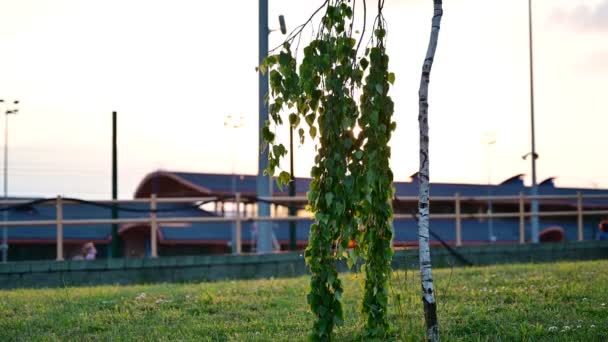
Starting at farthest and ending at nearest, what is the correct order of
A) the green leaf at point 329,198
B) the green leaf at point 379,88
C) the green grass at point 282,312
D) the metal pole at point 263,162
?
the metal pole at point 263,162
the green grass at point 282,312
the green leaf at point 379,88
the green leaf at point 329,198

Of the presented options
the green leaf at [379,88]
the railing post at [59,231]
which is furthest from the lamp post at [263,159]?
the green leaf at [379,88]

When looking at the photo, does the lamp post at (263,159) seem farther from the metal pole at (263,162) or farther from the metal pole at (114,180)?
the metal pole at (114,180)

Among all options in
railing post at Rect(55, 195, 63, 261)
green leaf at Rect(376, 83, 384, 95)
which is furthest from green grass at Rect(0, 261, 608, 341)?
railing post at Rect(55, 195, 63, 261)

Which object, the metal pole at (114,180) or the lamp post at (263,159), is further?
the lamp post at (263,159)

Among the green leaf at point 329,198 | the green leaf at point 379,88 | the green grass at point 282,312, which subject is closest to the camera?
the green leaf at point 329,198

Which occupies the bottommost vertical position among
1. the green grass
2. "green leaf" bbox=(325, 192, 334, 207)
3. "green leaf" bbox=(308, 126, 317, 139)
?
the green grass

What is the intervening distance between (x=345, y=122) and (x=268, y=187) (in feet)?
39.4

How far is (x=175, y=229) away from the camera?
140ft

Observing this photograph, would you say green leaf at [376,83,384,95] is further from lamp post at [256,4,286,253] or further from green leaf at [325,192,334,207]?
lamp post at [256,4,286,253]

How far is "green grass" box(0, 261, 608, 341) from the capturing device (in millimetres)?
7777

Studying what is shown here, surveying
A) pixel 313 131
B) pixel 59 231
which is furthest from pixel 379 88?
pixel 59 231

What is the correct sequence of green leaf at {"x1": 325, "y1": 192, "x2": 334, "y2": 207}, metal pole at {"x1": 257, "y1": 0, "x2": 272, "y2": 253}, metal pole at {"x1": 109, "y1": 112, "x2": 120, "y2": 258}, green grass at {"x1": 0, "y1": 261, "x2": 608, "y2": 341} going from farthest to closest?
1. metal pole at {"x1": 257, "y1": 0, "x2": 272, "y2": 253}
2. metal pole at {"x1": 109, "y1": 112, "x2": 120, "y2": 258}
3. green grass at {"x1": 0, "y1": 261, "x2": 608, "y2": 341}
4. green leaf at {"x1": 325, "y1": 192, "x2": 334, "y2": 207}

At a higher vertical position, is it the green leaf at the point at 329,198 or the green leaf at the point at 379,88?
the green leaf at the point at 379,88

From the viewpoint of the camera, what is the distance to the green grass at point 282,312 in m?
7.78
